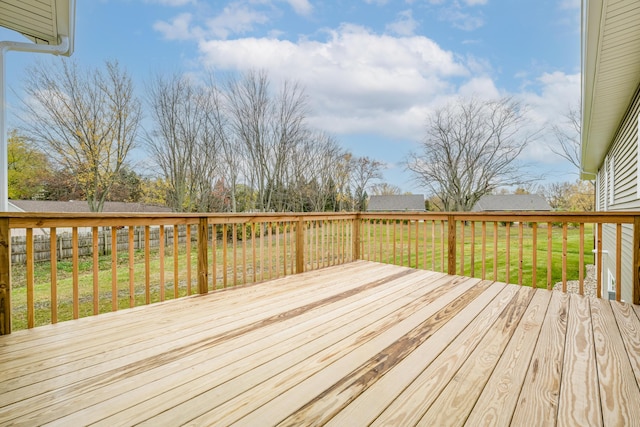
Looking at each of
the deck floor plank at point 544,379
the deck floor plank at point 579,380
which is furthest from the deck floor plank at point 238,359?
the deck floor plank at point 579,380

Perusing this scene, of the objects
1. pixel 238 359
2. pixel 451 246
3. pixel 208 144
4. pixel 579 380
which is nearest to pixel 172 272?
pixel 208 144

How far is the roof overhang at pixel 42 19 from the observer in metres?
2.38

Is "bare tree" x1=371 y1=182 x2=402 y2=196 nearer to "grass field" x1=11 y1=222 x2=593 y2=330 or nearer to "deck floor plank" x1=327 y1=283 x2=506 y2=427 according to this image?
"grass field" x1=11 y1=222 x2=593 y2=330

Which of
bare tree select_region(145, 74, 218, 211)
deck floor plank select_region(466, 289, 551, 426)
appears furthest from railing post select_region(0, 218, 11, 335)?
bare tree select_region(145, 74, 218, 211)

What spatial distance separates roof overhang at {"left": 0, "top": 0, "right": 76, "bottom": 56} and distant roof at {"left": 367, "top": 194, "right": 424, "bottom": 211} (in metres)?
22.1

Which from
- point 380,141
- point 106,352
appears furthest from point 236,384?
point 380,141

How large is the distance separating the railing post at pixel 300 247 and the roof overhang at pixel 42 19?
10.1 feet

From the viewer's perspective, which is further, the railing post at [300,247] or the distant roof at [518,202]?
the distant roof at [518,202]

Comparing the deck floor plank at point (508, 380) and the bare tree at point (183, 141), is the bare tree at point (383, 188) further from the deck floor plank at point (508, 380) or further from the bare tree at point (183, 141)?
the deck floor plank at point (508, 380)

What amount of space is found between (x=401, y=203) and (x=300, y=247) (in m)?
22.6

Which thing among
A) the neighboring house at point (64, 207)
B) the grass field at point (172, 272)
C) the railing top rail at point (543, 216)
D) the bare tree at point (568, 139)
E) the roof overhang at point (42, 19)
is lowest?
the grass field at point (172, 272)

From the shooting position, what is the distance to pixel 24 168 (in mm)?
6695

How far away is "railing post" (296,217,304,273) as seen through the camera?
3.97m

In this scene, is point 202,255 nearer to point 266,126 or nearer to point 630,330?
point 630,330
